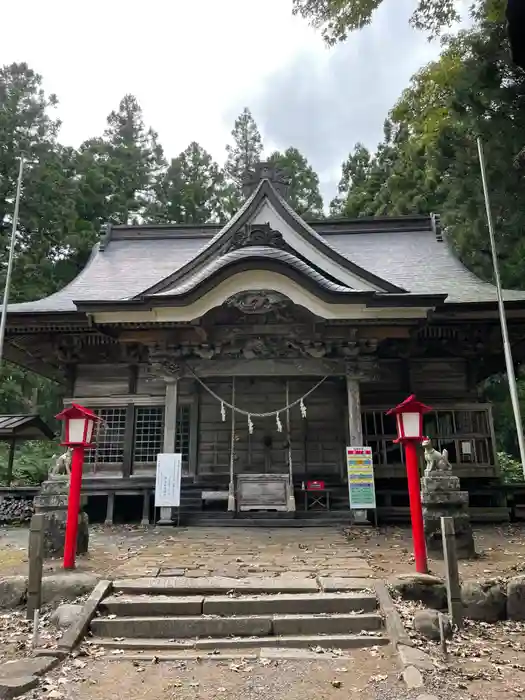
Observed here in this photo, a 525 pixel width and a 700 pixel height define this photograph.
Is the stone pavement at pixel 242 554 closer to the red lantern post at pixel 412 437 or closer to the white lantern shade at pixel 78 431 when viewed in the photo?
the red lantern post at pixel 412 437

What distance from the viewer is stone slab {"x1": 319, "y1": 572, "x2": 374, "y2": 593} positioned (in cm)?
521

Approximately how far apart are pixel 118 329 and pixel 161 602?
6.26 m

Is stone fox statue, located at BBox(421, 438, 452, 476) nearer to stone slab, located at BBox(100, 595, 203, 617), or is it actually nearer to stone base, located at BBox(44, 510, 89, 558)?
stone slab, located at BBox(100, 595, 203, 617)

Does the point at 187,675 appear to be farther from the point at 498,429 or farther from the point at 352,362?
the point at 498,429

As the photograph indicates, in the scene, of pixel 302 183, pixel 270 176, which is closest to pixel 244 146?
pixel 302 183

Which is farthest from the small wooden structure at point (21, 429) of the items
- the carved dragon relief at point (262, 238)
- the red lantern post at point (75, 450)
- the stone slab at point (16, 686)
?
the stone slab at point (16, 686)

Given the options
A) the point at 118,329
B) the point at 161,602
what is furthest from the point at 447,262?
the point at 161,602

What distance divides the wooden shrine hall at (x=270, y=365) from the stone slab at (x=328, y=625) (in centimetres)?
489

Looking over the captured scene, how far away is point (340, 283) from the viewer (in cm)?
1059

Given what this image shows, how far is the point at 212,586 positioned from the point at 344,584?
1.40 meters

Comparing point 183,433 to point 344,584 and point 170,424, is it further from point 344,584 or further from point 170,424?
point 344,584

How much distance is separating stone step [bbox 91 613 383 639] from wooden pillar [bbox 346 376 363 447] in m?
5.17

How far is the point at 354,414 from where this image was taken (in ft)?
32.5

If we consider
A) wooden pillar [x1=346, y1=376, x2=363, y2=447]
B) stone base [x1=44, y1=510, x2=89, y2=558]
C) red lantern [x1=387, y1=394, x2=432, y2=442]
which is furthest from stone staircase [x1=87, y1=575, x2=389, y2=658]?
wooden pillar [x1=346, y1=376, x2=363, y2=447]
